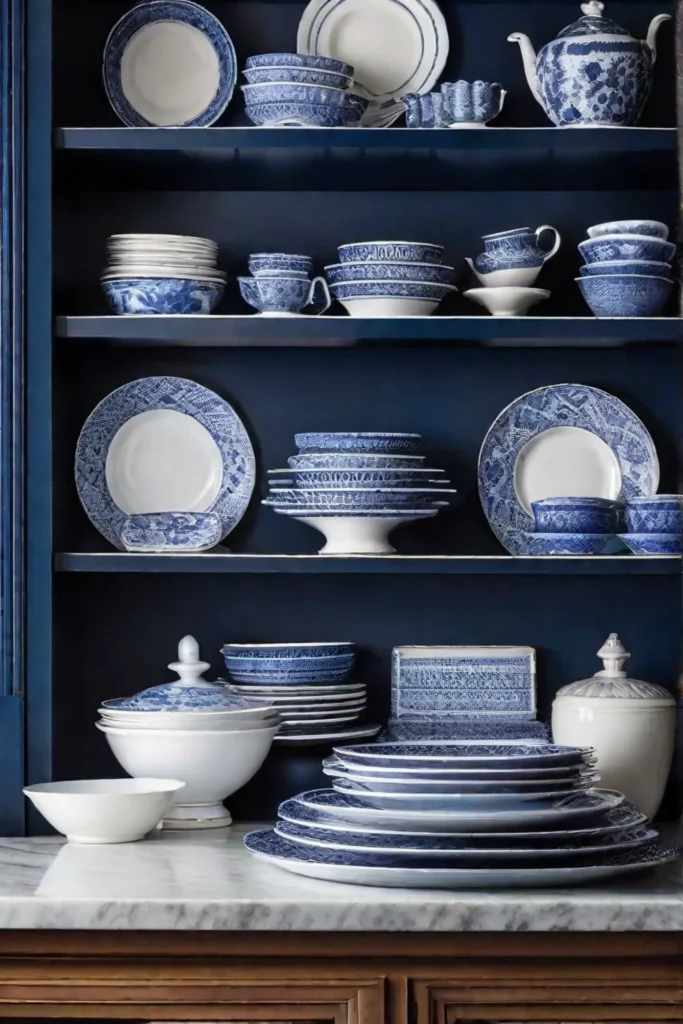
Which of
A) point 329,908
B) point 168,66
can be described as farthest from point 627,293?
point 329,908

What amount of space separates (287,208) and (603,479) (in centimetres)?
75

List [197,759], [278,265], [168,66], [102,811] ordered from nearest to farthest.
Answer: [102,811] → [197,759] → [278,265] → [168,66]

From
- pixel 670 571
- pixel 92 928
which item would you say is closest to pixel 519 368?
pixel 670 571

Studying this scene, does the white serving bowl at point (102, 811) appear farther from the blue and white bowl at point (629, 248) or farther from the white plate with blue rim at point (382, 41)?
the white plate with blue rim at point (382, 41)

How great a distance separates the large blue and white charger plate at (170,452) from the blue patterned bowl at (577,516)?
0.54 m

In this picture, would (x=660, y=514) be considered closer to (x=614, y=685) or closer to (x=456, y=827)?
(x=614, y=685)

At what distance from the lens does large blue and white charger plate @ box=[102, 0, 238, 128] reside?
245 centimetres

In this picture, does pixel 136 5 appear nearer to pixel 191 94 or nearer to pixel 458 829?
pixel 191 94

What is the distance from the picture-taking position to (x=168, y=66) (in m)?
2.46

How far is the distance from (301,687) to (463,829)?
0.55 metres

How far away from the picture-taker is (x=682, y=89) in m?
2.05

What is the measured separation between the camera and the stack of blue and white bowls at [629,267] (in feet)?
7.49

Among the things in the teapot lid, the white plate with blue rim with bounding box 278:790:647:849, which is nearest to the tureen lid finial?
the white plate with blue rim with bounding box 278:790:647:849

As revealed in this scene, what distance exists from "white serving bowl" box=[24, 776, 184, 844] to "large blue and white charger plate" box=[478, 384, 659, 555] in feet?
2.48
